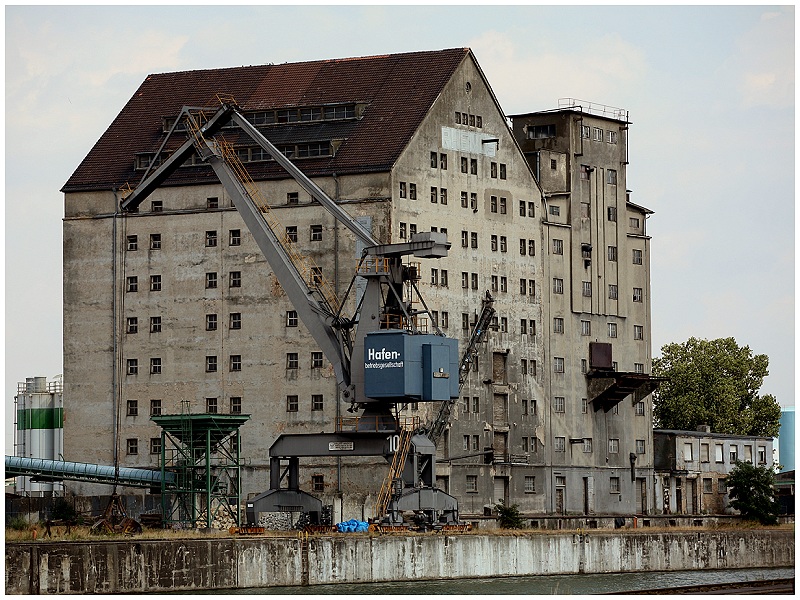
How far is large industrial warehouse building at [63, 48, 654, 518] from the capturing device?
10044 cm

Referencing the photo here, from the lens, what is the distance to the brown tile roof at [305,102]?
101812mm

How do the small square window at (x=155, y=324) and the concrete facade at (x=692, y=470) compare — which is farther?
the concrete facade at (x=692, y=470)

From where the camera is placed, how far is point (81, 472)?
3858 inches

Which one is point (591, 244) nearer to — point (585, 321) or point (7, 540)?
point (585, 321)

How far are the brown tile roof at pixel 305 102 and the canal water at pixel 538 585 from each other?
2309 cm

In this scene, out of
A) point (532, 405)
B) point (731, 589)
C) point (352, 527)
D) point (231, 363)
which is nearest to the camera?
point (731, 589)

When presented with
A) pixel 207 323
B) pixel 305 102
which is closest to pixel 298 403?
pixel 207 323

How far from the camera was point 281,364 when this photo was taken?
10050 centimetres

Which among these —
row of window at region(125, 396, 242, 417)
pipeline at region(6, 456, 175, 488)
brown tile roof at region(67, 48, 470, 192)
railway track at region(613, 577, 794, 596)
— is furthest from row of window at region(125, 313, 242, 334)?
railway track at region(613, 577, 794, 596)

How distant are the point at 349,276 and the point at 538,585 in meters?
22.0

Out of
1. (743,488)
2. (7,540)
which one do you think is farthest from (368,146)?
(7,540)

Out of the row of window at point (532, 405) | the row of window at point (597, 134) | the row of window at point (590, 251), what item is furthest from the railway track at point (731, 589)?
the row of window at point (597, 134)

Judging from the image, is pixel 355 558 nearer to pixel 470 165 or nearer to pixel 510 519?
pixel 510 519

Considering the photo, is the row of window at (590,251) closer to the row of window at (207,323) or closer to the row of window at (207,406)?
the row of window at (207,323)
